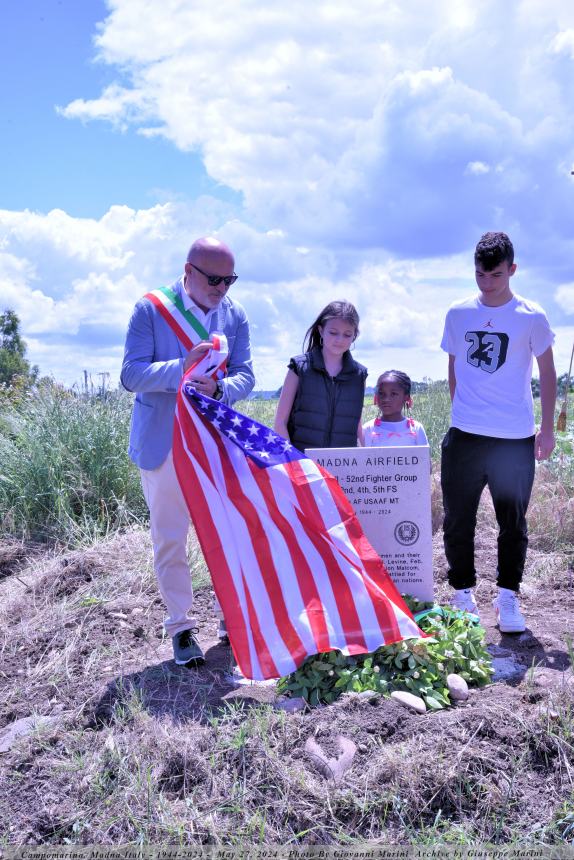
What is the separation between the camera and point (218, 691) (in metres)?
3.81

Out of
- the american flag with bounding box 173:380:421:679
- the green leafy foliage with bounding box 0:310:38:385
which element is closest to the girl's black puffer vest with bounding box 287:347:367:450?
the american flag with bounding box 173:380:421:679

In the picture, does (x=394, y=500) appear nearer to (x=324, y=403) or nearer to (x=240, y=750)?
(x=324, y=403)

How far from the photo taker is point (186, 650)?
4137 millimetres

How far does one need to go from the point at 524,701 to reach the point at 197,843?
158cm

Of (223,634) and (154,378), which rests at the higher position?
(154,378)

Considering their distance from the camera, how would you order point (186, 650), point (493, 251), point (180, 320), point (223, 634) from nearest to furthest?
point (180, 320) < point (186, 650) < point (493, 251) < point (223, 634)

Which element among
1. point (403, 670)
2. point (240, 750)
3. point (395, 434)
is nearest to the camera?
point (240, 750)

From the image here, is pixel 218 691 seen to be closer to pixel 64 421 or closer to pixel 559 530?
pixel 559 530

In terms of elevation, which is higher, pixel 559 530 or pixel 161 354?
pixel 161 354

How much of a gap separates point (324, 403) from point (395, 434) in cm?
57

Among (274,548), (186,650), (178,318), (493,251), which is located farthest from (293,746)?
(493,251)

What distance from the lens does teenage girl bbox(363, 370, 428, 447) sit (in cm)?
473

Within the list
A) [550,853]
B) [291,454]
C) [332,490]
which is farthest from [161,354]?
[550,853]

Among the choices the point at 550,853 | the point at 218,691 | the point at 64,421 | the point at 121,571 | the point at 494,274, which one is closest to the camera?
the point at 550,853
